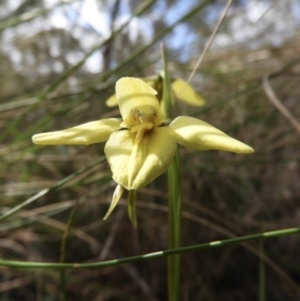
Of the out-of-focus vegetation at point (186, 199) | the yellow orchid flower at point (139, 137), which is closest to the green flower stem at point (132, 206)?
the yellow orchid flower at point (139, 137)

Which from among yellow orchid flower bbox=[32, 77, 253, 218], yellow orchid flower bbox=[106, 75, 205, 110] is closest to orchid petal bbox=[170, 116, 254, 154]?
yellow orchid flower bbox=[32, 77, 253, 218]

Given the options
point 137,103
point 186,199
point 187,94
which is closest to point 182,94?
point 187,94

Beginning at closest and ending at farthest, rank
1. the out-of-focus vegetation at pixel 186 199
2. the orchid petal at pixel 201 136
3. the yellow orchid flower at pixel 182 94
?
the orchid petal at pixel 201 136, the yellow orchid flower at pixel 182 94, the out-of-focus vegetation at pixel 186 199

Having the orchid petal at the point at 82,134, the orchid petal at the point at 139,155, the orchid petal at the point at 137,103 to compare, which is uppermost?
the orchid petal at the point at 137,103

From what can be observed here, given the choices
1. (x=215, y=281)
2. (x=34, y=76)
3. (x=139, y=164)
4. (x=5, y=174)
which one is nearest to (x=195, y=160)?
(x=215, y=281)

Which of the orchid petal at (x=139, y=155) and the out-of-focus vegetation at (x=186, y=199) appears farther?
the out-of-focus vegetation at (x=186, y=199)

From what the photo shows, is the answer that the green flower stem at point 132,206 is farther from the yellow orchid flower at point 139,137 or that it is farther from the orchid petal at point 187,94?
the orchid petal at point 187,94

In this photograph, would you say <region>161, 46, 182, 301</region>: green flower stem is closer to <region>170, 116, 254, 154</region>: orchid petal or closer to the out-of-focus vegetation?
<region>170, 116, 254, 154</region>: orchid petal

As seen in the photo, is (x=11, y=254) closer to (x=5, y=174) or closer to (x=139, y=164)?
(x=5, y=174)
